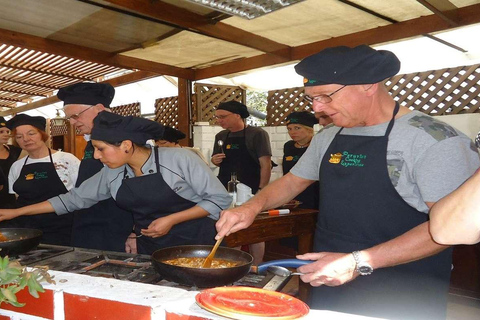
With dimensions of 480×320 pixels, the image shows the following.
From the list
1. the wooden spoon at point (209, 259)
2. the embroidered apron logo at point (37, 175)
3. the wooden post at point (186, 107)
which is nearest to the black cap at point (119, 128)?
the wooden spoon at point (209, 259)

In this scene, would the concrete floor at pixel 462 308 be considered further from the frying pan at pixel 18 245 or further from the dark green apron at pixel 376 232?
the frying pan at pixel 18 245

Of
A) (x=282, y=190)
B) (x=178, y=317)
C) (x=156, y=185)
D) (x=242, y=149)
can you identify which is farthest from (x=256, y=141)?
(x=178, y=317)

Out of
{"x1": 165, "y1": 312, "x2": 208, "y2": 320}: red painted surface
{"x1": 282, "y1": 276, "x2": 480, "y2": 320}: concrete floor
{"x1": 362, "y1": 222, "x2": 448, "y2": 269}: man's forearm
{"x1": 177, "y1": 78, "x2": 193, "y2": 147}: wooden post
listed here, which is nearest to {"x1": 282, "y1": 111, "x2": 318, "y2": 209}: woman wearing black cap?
{"x1": 282, "y1": 276, "x2": 480, "y2": 320}: concrete floor

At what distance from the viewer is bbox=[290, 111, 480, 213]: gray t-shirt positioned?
4.68 feet

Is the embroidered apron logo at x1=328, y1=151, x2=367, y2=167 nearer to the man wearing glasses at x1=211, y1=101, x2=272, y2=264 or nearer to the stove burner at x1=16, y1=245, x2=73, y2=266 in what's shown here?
the stove burner at x1=16, y1=245, x2=73, y2=266

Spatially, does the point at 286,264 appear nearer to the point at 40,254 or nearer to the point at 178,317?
the point at 178,317

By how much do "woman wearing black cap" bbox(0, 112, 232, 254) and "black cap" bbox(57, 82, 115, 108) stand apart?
0.59m

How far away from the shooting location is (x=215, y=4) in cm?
348

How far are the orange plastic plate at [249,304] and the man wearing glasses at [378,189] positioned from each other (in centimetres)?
41

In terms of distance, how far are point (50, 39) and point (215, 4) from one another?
2954 mm

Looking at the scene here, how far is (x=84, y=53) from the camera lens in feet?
19.1

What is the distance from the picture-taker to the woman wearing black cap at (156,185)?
228cm

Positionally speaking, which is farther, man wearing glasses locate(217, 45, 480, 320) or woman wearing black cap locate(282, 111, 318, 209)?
woman wearing black cap locate(282, 111, 318, 209)

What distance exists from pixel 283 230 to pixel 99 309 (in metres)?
2.78
